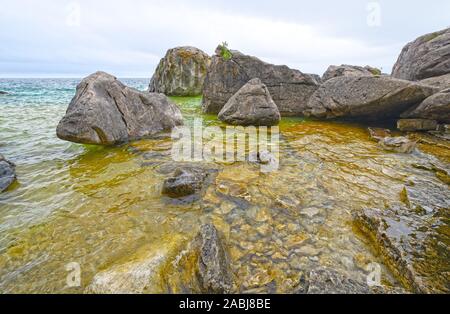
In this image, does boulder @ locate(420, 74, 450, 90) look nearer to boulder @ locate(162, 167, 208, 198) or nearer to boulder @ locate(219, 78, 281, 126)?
boulder @ locate(219, 78, 281, 126)

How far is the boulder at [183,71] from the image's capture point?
30.7 metres

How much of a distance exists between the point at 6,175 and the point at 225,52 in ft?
44.2

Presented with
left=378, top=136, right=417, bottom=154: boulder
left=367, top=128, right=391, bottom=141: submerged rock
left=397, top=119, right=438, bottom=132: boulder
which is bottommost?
left=378, top=136, right=417, bottom=154: boulder

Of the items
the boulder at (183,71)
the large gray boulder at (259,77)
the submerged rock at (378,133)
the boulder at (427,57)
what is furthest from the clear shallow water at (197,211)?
the boulder at (183,71)

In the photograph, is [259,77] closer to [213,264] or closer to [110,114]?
[110,114]

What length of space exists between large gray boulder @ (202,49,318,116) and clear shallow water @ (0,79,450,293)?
26.4 feet

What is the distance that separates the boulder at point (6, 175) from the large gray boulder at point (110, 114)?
1495mm

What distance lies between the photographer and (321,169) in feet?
20.8

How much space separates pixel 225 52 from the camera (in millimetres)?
15539

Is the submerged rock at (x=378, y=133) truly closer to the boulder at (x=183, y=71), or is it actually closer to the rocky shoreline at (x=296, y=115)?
the rocky shoreline at (x=296, y=115)

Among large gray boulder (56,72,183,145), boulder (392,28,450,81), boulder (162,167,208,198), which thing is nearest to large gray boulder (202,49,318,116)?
large gray boulder (56,72,183,145)

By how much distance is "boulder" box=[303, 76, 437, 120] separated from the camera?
9984 mm
